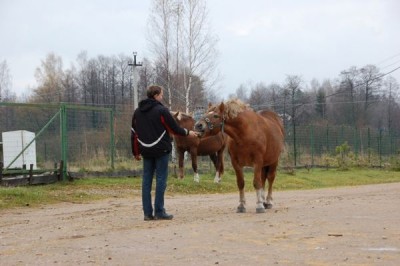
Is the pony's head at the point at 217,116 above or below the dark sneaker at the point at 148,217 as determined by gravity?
above

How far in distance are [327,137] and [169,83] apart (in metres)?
9.61

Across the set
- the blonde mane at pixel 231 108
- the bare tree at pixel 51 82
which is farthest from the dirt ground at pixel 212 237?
the bare tree at pixel 51 82

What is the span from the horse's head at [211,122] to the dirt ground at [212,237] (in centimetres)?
142

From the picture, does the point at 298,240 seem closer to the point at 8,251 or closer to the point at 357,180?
the point at 8,251

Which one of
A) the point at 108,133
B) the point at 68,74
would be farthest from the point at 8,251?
the point at 68,74

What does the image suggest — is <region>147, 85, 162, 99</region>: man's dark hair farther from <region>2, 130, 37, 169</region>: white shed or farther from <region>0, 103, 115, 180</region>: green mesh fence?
<region>2, 130, 37, 169</region>: white shed

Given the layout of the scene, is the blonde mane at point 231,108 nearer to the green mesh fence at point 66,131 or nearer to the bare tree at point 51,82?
the green mesh fence at point 66,131

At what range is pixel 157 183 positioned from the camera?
9.51 m

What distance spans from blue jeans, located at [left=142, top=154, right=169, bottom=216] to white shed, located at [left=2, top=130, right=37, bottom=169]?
27.4ft

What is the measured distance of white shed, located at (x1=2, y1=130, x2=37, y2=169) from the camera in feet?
55.5

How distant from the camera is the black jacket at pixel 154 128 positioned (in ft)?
30.7

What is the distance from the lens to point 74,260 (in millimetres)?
6074

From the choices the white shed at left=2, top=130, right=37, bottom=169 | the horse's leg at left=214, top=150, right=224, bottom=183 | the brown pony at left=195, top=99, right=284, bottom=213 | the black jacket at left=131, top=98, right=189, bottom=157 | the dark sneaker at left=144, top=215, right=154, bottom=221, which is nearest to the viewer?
the black jacket at left=131, top=98, right=189, bottom=157

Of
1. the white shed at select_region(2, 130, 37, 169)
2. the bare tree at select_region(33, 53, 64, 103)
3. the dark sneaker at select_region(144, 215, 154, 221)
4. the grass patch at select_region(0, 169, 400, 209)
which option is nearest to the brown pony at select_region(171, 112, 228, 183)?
the grass patch at select_region(0, 169, 400, 209)
